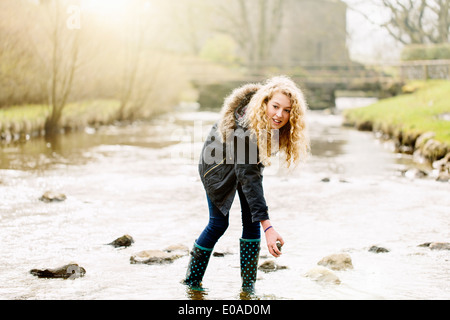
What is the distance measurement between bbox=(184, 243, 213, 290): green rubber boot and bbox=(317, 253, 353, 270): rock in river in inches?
49.2

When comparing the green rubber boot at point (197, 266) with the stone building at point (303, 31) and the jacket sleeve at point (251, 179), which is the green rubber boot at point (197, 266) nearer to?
the jacket sleeve at point (251, 179)

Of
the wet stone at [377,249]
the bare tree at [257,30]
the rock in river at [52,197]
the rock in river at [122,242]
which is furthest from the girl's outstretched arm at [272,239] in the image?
the bare tree at [257,30]

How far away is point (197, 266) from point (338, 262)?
1406mm

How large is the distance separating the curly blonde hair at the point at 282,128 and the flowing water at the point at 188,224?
109 cm

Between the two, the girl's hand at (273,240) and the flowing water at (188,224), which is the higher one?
the girl's hand at (273,240)

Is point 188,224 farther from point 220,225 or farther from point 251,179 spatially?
point 251,179

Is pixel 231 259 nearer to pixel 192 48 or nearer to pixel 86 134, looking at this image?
pixel 86 134

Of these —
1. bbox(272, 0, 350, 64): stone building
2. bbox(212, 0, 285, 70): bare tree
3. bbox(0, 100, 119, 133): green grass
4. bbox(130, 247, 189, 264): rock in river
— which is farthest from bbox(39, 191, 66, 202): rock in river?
bbox(272, 0, 350, 64): stone building

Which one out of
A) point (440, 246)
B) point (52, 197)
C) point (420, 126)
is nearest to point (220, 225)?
point (440, 246)

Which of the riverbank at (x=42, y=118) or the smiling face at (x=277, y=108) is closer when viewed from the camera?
the smiling face at (x=277, y=108)

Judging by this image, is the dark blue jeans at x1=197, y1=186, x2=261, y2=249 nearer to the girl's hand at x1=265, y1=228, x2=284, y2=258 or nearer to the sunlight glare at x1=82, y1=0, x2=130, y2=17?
the girl's hand at x1=265, y1=228, x2=284, y2=258

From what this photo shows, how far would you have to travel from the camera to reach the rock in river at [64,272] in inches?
214

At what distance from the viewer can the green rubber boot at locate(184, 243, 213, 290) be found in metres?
5.04
